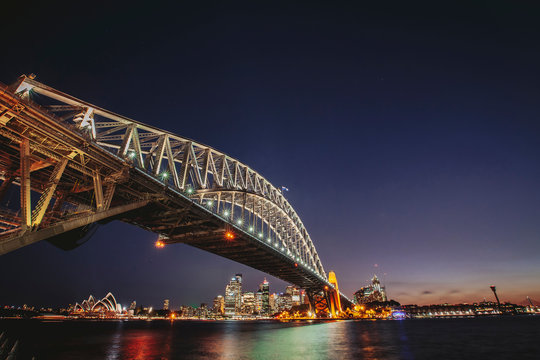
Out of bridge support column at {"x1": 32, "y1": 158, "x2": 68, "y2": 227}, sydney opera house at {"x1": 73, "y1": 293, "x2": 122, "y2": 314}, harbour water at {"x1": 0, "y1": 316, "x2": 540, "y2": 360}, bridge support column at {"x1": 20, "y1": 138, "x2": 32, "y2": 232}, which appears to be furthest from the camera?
sydney opera house at {"x1": 73, "y1": 293, "x2": 122, "y2": 314}

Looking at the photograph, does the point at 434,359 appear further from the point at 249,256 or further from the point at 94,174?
the point at 249,256

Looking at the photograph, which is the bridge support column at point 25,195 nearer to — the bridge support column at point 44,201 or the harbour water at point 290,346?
the bridge support column at point 44,201

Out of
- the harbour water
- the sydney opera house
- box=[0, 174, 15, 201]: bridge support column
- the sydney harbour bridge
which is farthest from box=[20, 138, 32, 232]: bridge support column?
the sydney opera house

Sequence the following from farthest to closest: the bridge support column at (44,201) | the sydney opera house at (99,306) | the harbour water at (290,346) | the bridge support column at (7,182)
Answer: the sydney opera house at (99,306), the harbour water at (290,346), the bridge support column at (7,182), the bridge support column at (44,201)

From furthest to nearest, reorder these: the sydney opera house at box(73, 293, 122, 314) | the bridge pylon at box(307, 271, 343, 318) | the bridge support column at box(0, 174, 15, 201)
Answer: the sydney opera house at box(73, 293, 122, 314)
the bridge pylon at box(307, 271, 343, 318)
the bridge support column at box(0, 174, 15, 201)

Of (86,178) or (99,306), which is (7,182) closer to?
(86,178)

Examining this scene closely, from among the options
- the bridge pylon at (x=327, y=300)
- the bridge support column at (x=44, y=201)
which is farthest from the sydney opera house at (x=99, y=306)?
the bridge support column at (x=44, y=201)

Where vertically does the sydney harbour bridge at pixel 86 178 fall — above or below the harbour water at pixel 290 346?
above

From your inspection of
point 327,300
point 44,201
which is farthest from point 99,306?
point 44,201

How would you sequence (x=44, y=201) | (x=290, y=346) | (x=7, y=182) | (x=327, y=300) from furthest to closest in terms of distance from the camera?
(x=327, y=300), (x=290, y=346), (x=7, y=182), (x=44, y=201)

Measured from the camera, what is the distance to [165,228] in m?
32.8

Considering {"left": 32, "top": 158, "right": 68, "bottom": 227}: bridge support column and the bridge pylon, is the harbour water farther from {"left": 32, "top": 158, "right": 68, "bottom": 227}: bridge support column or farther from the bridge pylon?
the bridge pylon

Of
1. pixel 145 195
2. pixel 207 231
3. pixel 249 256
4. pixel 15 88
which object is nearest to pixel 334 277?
pixel 249 256

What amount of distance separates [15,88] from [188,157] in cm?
1452
